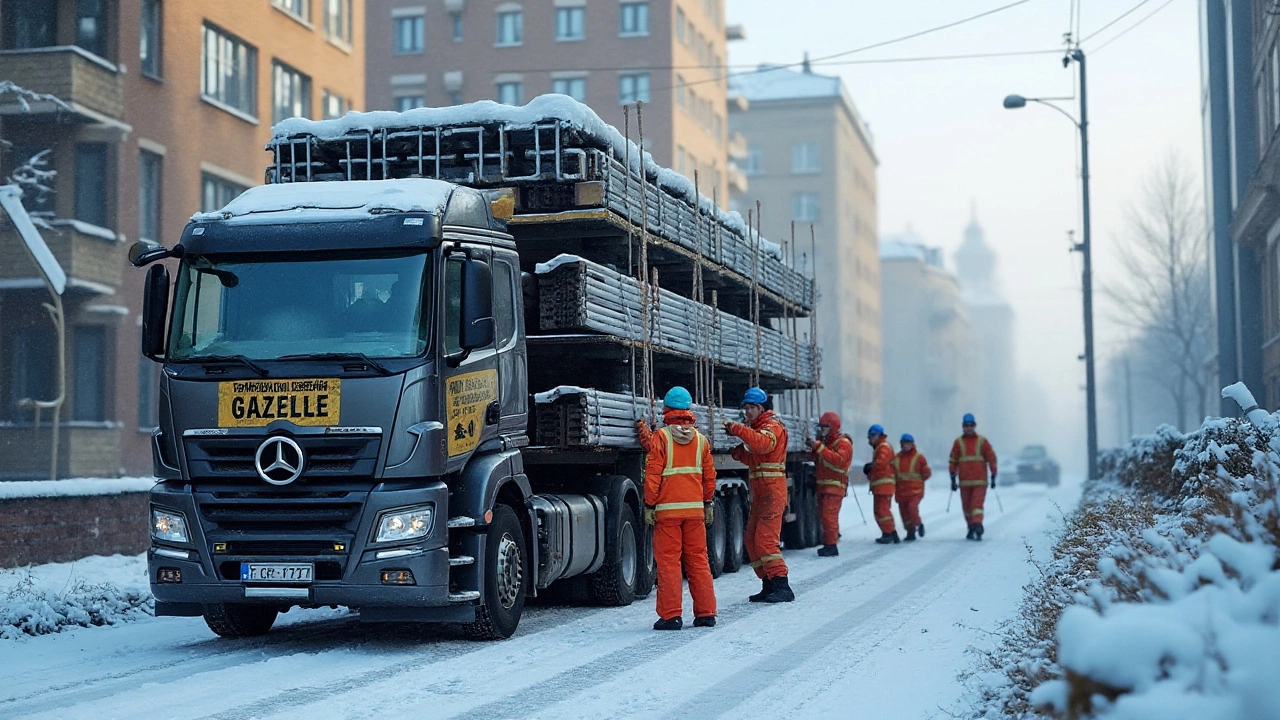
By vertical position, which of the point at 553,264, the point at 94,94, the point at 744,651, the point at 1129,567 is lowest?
the point at 744,651

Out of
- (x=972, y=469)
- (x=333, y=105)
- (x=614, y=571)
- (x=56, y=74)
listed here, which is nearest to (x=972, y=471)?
(x=972, y=469)

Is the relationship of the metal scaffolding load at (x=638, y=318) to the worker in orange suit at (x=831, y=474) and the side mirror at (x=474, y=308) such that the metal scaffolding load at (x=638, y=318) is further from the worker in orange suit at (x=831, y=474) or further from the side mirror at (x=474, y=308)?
the side mirror at (x=474, y=308)

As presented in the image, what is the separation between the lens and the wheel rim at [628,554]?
1327cm

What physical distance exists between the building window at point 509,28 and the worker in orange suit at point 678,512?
5264cm

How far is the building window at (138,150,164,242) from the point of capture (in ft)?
96.2

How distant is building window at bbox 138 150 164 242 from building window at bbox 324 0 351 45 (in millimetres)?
8933

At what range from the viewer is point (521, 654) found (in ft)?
32.2

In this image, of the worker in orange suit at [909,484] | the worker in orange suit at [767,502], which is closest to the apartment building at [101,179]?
the worker in orange suit at [909,484]

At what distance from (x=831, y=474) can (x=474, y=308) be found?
1182 centimetres

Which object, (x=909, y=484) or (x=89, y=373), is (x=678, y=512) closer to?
(x=909, y=484)

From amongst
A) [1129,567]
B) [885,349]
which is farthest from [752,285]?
[885,349]

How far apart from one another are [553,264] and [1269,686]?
8.76m

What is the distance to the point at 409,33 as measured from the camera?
63.6 meters

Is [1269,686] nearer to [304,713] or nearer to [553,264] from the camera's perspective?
[304,713]
